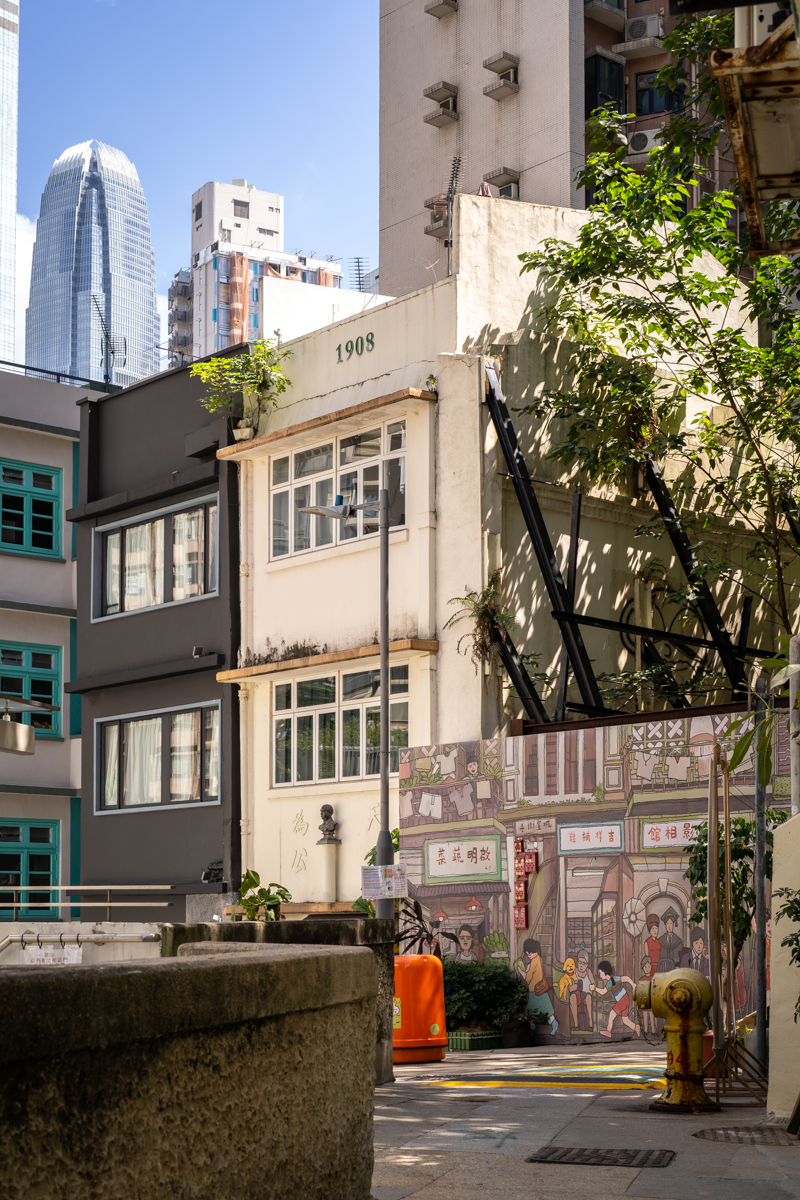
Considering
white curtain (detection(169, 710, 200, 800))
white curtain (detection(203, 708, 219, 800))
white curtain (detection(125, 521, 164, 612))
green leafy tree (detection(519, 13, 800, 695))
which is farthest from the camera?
white curtain (detection(125, 521, 164, 612))

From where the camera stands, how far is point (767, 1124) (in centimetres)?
841

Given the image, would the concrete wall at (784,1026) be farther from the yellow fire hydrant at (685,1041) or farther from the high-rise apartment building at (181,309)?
the high-rise apartment building at (181,309)

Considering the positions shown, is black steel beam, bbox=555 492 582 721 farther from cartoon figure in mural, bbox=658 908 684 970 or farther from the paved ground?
the paved ground

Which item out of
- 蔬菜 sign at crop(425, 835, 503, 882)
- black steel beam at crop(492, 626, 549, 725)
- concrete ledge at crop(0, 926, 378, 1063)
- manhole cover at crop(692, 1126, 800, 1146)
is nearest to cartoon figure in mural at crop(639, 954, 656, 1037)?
蔬菜 sign at crop(425, 835, 503, 882)

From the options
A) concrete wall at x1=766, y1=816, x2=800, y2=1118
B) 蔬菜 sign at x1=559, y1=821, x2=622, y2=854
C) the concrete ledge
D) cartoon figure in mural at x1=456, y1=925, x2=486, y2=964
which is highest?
the concrete ledge

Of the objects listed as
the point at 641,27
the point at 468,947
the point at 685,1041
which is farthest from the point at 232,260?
the point at 685,1041

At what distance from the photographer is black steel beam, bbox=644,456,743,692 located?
65.5 feet

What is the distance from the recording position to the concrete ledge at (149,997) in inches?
118

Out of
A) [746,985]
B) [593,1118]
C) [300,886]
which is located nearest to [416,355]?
[300,886]

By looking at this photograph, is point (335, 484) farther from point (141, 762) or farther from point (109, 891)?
point (109, 891)

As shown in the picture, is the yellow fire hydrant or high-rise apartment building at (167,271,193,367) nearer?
the yellow fire hydrant

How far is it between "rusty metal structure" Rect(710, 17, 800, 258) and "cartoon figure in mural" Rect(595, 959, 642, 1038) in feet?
34.8

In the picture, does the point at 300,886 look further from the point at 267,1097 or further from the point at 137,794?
the point at 267,1097

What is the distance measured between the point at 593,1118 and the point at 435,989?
516 cm
